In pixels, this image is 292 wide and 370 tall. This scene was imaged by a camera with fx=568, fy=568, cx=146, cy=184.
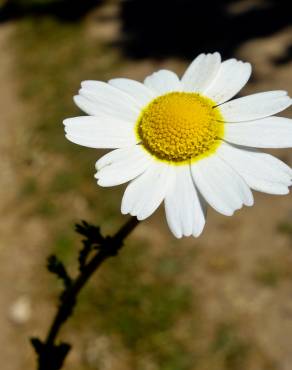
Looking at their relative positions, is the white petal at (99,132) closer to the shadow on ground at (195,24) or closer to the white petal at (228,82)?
the white petal at (228,82)

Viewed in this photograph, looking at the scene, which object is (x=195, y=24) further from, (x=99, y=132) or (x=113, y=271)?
(x=99, y=132)

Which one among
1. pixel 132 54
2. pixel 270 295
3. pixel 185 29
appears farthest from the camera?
pixel 185 29

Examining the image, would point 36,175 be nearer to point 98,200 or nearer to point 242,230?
point 98,200

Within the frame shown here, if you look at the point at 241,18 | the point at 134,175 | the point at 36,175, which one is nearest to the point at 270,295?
the point at 36,175

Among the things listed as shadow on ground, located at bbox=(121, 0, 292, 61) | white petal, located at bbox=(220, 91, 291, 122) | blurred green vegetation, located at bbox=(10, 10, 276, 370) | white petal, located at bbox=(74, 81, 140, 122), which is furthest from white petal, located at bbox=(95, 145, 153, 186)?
shadow on ground, located at bbox=(121, 0, 292, 61)

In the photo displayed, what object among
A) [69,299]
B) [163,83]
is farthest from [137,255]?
[163,83]

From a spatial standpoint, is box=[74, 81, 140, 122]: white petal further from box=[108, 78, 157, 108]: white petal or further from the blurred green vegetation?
the blurred green vegetation
